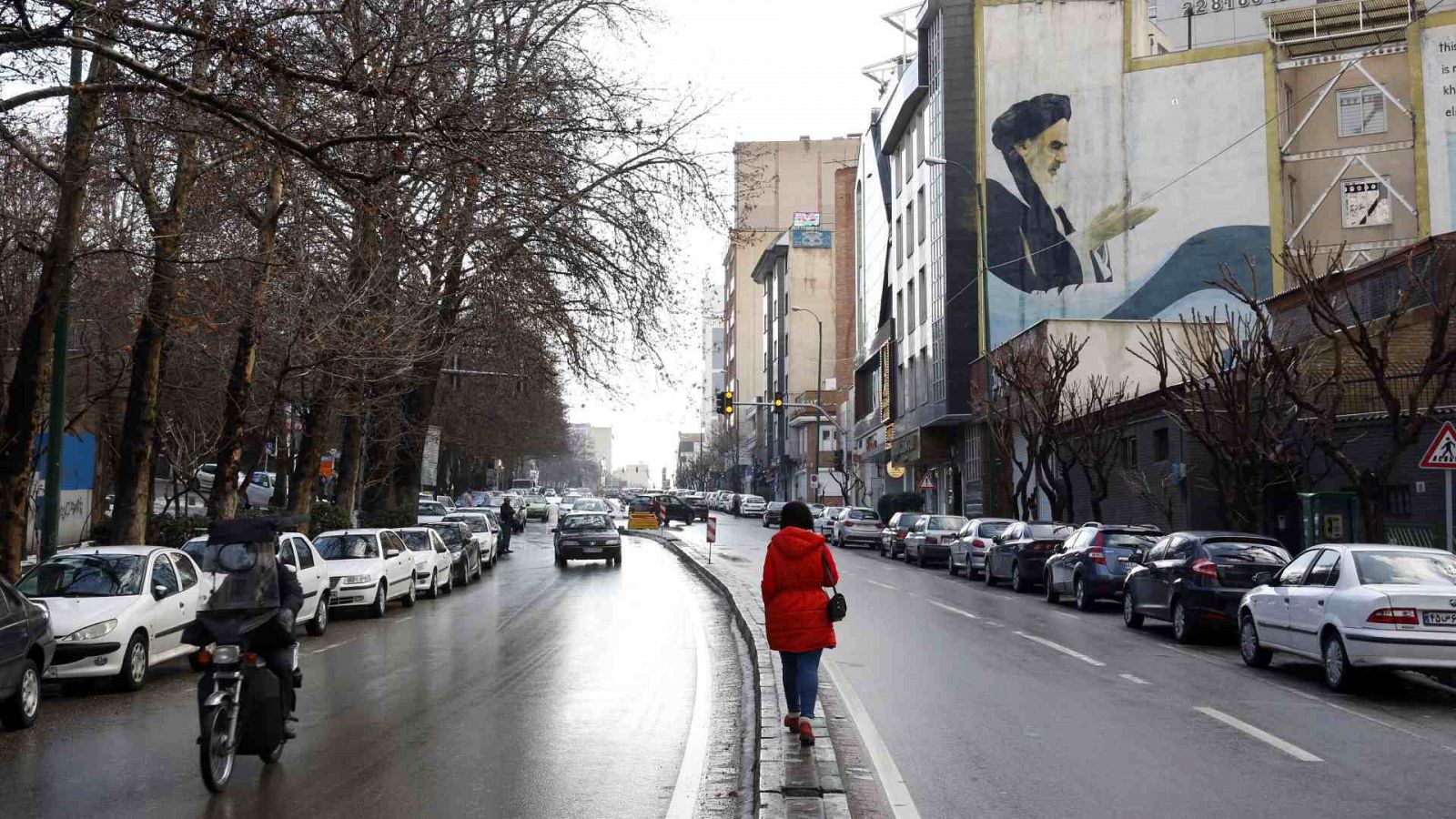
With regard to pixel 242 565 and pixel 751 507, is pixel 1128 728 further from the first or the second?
pixel 751 507

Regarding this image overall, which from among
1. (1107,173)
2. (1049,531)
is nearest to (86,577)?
(1049,531)

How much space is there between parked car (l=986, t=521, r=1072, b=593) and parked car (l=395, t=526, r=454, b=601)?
1205 cm

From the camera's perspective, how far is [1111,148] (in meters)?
55.5

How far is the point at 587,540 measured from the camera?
36656 millimetres

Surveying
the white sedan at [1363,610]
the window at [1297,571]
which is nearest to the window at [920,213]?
the window at [1297,571]

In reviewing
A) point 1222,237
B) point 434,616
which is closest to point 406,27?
point 434,616

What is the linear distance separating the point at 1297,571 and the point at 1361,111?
44396mm

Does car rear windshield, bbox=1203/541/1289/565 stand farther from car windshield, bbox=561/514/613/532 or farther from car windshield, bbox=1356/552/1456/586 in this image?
car windshield, bbox=561/514/613/532

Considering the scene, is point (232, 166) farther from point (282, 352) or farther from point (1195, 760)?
point (1195, 760)

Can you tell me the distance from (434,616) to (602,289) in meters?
7.78

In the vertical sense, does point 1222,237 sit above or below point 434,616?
above

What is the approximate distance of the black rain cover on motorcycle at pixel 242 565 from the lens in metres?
8.56

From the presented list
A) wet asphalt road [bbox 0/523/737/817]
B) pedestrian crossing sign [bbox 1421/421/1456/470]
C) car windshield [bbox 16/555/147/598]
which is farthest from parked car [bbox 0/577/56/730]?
pedestrian crossing sign [bbox 1421/421/1456/470]

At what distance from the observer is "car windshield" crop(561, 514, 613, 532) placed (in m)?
37.1
